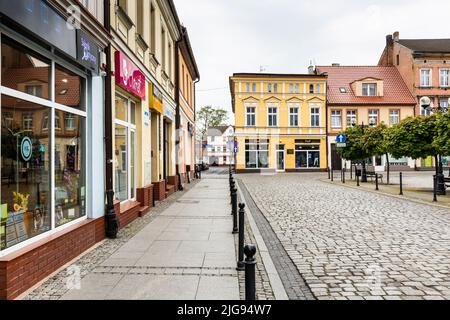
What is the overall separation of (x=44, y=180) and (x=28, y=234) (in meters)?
0.81

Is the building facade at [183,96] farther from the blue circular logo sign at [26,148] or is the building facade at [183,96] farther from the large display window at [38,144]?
the blue circular logo sign at [26,148]

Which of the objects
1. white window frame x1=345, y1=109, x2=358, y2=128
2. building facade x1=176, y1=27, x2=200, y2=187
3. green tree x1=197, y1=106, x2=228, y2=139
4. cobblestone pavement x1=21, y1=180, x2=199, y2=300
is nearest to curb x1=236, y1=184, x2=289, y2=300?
cobblestone pavement x1=21, y1=180, x2=199, y2=300

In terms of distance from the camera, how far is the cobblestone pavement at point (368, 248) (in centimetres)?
478

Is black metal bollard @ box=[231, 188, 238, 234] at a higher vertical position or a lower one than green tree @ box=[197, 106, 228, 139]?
lower

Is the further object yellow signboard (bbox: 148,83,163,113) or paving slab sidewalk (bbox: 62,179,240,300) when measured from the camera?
yellow signboard (bbox: 148,83,163,113)

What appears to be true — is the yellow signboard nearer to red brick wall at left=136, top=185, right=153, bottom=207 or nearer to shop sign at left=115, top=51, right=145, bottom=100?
shop sign at left=115, top=51, right=145, bottom=100

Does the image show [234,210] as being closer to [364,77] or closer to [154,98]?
[154,98]

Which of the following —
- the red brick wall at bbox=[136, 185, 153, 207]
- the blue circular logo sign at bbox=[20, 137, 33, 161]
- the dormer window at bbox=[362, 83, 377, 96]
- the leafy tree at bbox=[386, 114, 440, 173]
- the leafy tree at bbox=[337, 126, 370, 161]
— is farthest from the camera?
the dormer window at bbox=[362, 83, 377, 96]

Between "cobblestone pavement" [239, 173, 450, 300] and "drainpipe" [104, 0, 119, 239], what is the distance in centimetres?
Result: 328

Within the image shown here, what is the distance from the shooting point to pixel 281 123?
4156 cm

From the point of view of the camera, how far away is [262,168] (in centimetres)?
4119

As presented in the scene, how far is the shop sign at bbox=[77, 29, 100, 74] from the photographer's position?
20.2ft
